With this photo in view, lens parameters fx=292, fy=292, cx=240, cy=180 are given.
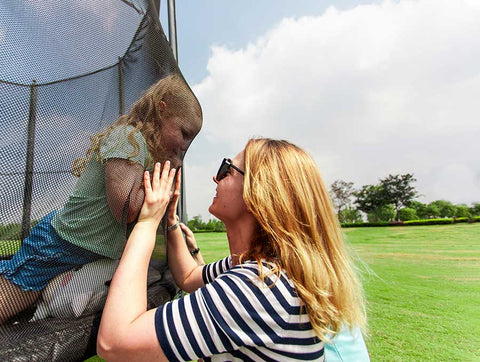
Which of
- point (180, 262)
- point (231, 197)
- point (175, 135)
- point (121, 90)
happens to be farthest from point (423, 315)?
point (121, 90)

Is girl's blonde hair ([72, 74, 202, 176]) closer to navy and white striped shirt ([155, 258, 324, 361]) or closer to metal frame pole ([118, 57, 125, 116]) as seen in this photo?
metal frame pole ([118, 57, 125, 116])

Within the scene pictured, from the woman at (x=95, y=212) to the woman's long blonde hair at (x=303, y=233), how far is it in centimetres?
42

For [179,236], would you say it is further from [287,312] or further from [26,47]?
[26,47]

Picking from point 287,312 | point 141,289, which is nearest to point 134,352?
point 141,289

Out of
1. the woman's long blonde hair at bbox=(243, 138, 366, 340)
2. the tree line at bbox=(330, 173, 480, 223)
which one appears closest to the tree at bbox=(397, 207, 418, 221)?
the tree line at bbox=(330, 173, 480, 223)

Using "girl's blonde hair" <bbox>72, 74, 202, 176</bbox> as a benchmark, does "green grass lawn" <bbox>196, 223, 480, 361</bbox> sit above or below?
below

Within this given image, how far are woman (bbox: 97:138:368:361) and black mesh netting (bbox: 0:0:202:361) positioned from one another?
131mm

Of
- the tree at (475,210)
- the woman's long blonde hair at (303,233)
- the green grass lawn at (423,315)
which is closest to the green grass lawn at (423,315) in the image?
the green grass lawn at (423,315)

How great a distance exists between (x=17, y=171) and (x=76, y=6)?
575mm

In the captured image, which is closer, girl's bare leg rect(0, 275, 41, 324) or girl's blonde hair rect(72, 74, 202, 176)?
girl's bare leg rect(0, 275, 41, 324)

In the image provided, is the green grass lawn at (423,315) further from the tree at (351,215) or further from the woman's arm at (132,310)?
the tree at (351,215)

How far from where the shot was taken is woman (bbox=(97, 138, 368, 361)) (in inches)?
31.4

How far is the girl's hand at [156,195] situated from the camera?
1079 mm

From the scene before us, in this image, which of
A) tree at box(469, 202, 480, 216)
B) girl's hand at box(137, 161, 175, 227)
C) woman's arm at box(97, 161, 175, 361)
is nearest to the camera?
woman's arm at box(97, 161, 175, 361)
